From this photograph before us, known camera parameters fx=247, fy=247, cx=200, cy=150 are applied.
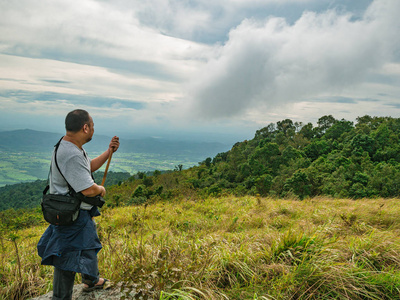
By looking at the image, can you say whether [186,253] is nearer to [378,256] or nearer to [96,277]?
[96,277]

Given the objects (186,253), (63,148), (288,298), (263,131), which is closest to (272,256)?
(288,298)

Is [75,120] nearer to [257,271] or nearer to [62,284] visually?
[62,284]

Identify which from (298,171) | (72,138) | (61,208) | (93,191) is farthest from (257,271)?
(298,171)

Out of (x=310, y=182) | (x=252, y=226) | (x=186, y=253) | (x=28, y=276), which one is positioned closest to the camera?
(x=28, y=276)

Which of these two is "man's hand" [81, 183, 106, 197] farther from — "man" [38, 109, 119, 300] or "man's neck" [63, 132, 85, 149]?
"man's neck" [63, 132, 85, 149]

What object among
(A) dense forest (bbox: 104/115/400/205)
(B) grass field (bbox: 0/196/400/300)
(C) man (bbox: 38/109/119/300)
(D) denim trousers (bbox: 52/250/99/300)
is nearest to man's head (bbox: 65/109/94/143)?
(C) man (bbox: 38/109/119/300)

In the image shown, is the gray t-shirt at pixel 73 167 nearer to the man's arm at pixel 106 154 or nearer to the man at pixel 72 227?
the man at pixel 72 227

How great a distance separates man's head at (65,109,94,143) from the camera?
214cm

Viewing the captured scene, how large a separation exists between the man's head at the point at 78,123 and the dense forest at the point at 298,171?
9557mm

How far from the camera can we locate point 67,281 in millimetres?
2191

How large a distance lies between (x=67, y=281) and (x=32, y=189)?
270ft

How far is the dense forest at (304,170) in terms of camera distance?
2266cm

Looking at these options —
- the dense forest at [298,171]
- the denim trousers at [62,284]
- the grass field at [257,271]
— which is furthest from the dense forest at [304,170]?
the denim trousers at [62,284]

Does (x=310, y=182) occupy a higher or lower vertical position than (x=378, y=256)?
lower
